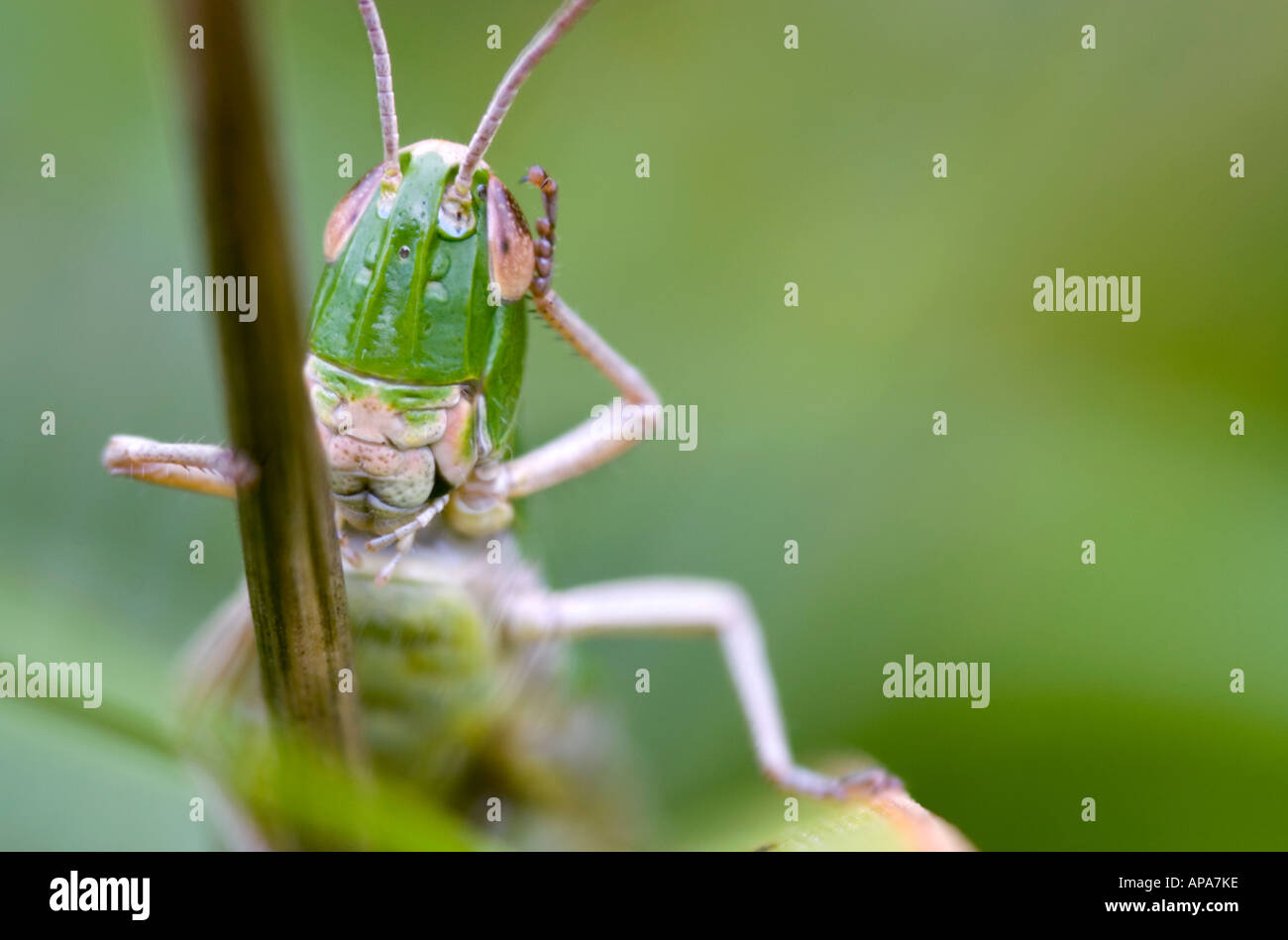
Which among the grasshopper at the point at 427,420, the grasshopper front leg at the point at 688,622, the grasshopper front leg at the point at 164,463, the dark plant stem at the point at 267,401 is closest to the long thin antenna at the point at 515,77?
the grasshopper at the point at 427,420

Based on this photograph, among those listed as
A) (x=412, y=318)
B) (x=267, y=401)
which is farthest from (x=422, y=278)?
(x=267, y=401)

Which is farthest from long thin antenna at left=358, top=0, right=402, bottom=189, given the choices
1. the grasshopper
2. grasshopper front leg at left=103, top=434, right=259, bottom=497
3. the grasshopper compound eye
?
grasshopper front leg at left=103, top=434, right=259, bottom=497

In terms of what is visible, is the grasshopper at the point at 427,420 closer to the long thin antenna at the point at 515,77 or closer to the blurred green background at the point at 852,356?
the long thin antenna at the point at 515,77

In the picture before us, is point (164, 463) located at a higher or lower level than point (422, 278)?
lower

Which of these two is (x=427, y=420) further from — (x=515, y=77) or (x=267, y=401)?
(x=267, y=401)

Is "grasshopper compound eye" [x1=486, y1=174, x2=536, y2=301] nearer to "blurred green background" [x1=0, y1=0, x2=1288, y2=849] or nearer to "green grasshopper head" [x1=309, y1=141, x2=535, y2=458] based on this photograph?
"green grasshopper head" [x1=309, y1=141, x2=535, y2=458]

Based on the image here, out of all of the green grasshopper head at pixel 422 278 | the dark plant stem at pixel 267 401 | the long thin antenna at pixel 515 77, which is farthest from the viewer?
the green grasshopper head at pixel 422 278
